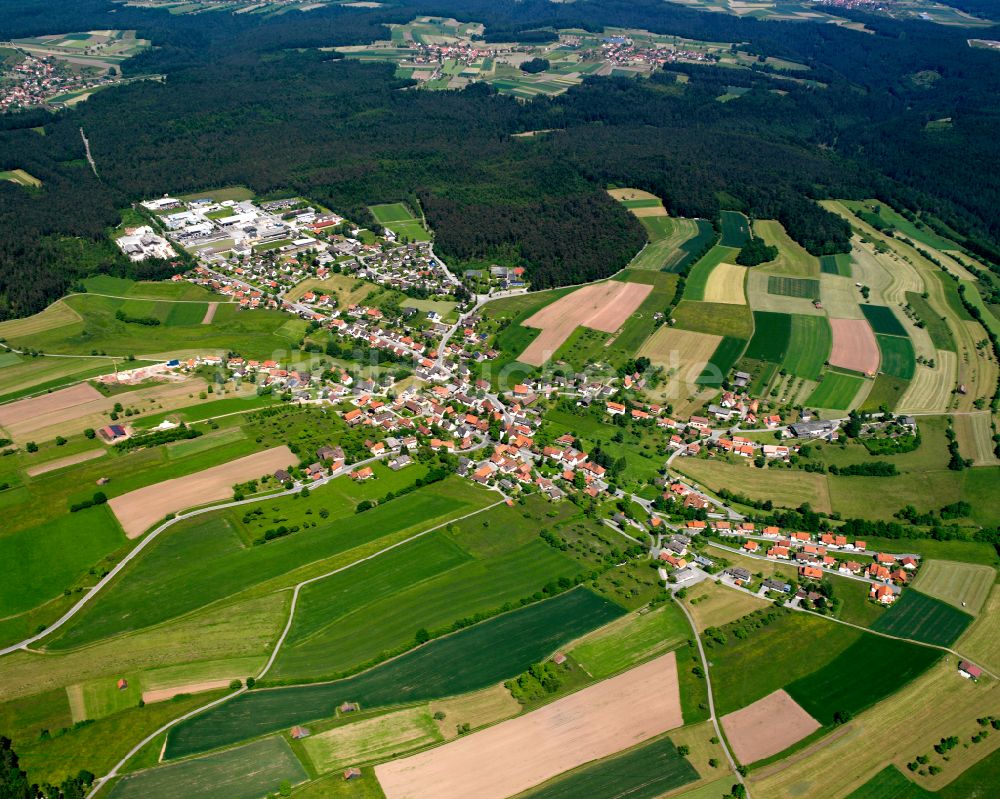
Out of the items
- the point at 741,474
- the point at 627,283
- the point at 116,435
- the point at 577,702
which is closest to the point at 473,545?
the point at 577,702

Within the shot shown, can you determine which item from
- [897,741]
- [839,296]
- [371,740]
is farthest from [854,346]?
[371,740]

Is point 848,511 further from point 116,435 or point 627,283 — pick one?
point 116,435

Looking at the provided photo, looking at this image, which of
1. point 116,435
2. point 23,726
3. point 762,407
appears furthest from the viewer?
point 762,407

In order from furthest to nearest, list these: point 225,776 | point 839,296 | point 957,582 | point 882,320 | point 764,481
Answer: point 839,296, point 882,320, point 764,481, point 957,582, point 225,776

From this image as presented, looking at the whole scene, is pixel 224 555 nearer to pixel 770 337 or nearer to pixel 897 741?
pixel 897 741

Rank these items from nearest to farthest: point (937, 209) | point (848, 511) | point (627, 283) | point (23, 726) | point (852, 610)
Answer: point (23, 726)
point (852, 610)
point (848, 511)
point (627, 283)
point (937, 209)

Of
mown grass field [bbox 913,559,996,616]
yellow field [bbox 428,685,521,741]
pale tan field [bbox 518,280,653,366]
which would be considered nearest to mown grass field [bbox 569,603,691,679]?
yellow field [bbox 428,685,521,741]

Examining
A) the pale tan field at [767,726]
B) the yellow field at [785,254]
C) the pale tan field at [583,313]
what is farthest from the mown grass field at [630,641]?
the yellow field at [785,254]
